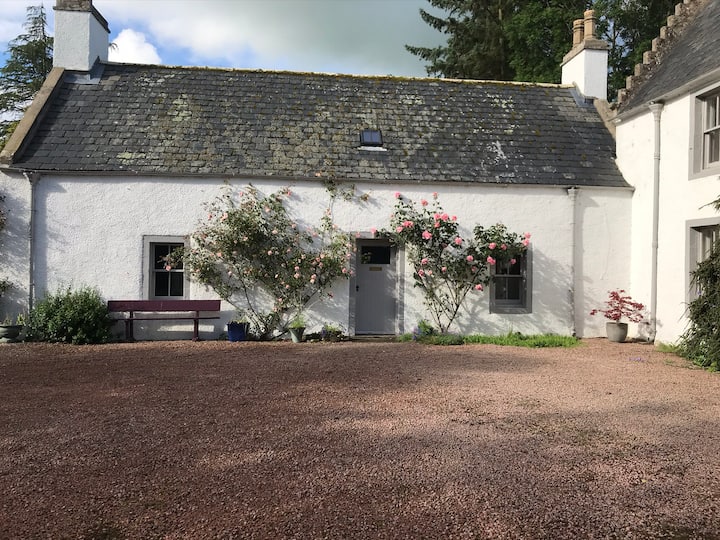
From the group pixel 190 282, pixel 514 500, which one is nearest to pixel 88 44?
pixel 190 282

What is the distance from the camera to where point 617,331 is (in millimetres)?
12242

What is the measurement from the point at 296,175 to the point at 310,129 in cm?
167

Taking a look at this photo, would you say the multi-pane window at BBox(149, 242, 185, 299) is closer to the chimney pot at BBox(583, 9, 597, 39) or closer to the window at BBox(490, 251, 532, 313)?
the window at BBox(490, 251, 532, 313)

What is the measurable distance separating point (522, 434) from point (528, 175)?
884 cm

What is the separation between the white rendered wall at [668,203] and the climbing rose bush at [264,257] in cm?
671

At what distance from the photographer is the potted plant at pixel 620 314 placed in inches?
483

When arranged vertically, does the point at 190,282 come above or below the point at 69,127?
below

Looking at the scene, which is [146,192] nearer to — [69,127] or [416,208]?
[69,127]

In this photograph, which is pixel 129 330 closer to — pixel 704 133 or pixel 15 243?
pixel 15 243

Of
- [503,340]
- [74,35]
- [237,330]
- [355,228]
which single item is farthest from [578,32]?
[74,35]

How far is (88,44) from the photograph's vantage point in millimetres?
13922

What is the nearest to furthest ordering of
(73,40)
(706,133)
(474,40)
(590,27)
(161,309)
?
(706,133), (161,309), (73,40), (590,27), (474,40)

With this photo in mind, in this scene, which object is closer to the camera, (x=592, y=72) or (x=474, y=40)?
(x=592, y=72)

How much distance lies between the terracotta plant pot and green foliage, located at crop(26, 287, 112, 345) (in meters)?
11.0
